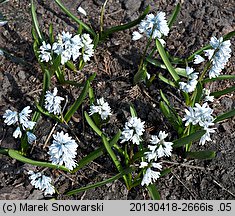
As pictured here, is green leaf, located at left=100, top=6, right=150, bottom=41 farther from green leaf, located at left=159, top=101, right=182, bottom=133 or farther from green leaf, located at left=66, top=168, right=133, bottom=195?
green leaf, located at left=66, top=168, right=133, bottom=195

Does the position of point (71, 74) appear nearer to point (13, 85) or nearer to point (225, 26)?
point (13, 85)

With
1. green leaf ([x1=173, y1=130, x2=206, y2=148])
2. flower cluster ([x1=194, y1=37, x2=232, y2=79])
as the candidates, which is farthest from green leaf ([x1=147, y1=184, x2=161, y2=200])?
flower cluster ([x1=194, y1=37, x2=232, y2=79])

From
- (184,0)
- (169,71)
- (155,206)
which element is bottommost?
(155,206)

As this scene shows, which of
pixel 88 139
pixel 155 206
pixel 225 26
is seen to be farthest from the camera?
pixel 225 26

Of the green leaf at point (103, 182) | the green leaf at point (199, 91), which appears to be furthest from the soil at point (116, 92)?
the green leaf at point (199, 91)

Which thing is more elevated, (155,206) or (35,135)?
(35,135)

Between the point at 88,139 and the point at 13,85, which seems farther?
the point at 13,85

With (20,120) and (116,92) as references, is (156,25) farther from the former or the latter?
(20,120)

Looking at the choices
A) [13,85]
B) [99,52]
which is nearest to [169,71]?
[99,52]
